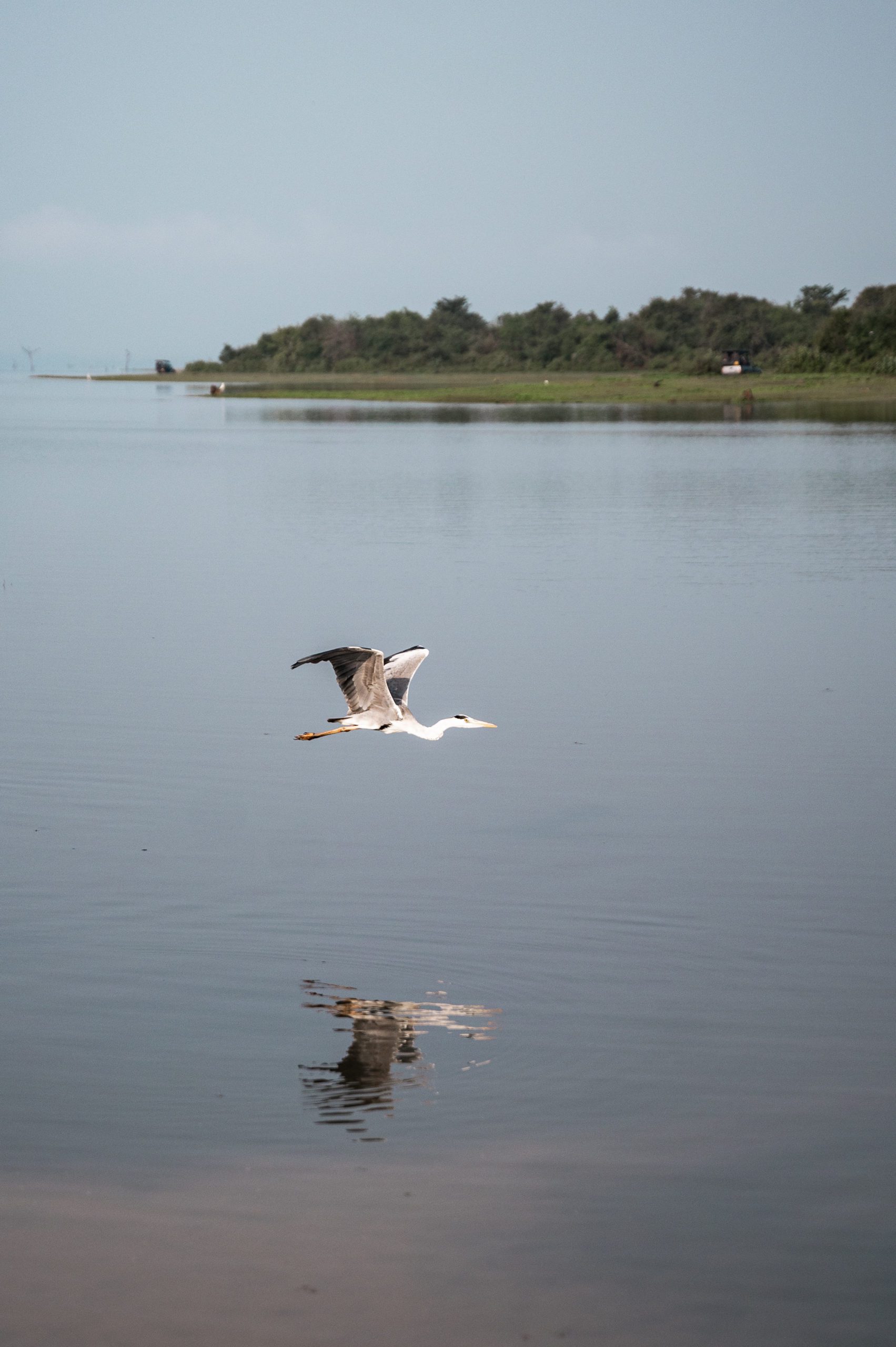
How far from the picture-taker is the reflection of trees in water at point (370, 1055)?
7.48m

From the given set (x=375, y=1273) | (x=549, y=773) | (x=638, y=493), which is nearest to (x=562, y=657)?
(x=549, y=773)

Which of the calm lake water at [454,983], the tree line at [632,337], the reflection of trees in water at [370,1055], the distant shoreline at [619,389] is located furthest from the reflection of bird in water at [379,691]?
the tree line at [632,337]

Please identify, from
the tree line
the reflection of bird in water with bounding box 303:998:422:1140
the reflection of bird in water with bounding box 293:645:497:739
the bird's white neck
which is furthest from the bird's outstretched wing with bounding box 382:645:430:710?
the tree line

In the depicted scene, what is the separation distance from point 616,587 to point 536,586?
1.28 meters

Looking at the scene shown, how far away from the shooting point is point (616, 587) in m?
23.6

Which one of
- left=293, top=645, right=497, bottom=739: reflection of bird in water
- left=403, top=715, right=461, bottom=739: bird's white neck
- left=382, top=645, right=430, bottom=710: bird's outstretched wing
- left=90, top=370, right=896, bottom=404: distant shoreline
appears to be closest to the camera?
left=293, top=645, right=497, bottom=739: reflection of bird in water

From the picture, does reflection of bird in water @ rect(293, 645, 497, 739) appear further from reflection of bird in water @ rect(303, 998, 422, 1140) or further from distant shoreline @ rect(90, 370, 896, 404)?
distant shoreline @ rect(90, 370, 896, 404)

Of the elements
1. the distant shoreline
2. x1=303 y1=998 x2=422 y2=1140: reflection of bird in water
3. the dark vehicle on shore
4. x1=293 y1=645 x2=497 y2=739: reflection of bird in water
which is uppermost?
the dark vehicle on shore

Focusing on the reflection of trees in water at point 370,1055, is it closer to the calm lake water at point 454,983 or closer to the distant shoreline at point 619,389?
the calm lake water at point 454,983

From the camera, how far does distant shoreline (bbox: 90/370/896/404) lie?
9200 centimetres

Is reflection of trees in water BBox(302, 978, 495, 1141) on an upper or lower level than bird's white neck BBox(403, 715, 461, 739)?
lower

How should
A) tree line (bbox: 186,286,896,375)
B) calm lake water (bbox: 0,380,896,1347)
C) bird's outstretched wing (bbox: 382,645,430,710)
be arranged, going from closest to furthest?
calm lake water (bbox: 0,380,896,1347)
bird's outstretched wing (bbox: 382,645,430,710)
tree line (bbox: 186,286,896,375)

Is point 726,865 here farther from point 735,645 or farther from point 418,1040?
point 735,645

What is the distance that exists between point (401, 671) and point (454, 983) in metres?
3.61
